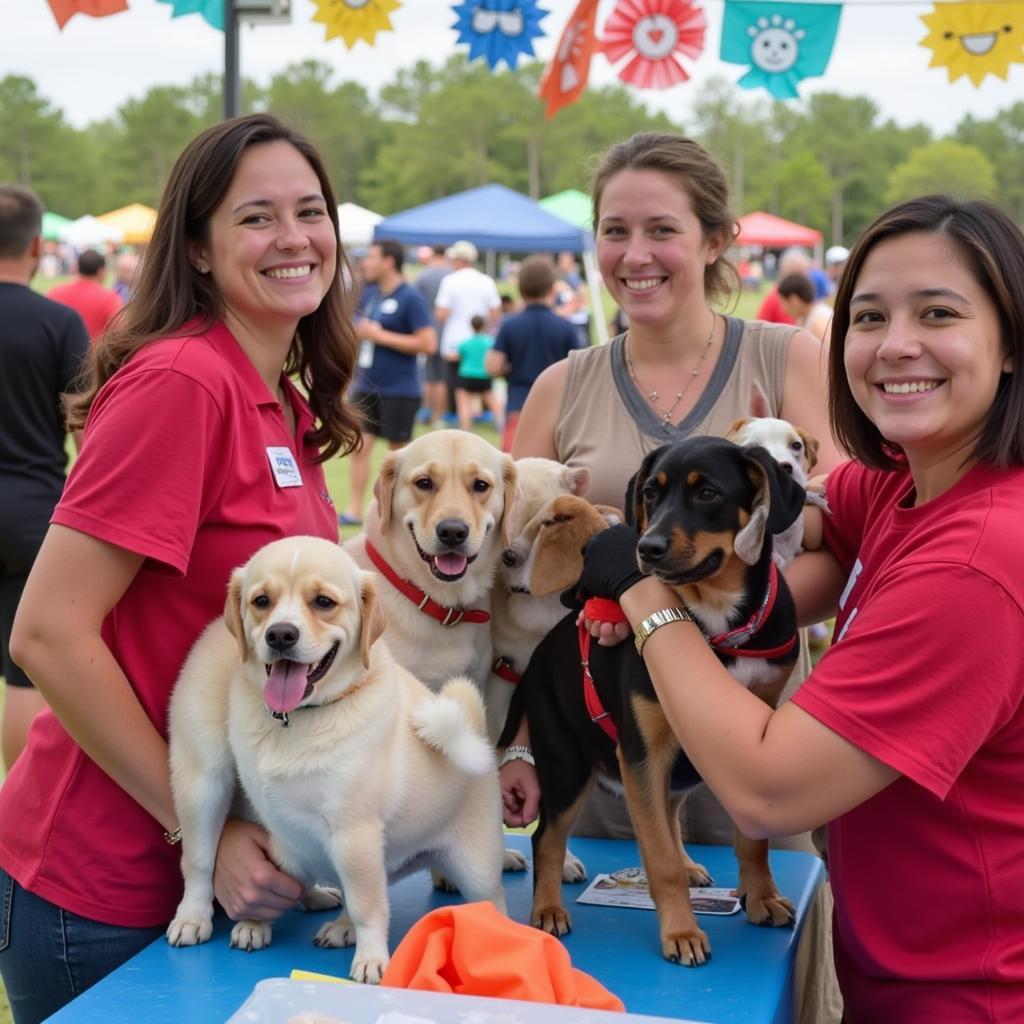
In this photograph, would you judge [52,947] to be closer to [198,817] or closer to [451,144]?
[198,817]

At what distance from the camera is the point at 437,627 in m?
2.85

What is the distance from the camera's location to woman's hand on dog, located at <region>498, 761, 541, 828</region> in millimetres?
2654

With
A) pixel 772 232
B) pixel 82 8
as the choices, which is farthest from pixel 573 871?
pixel 772 232

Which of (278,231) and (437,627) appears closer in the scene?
(278,231)

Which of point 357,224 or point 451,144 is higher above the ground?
point 451,144

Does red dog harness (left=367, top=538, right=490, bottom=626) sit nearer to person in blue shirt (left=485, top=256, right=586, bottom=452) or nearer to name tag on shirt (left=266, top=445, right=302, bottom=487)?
name tag on shirt (left=266, top=445, right=302, bottom=487)

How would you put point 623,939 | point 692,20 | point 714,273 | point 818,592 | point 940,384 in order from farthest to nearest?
point 692,20, point 714,273, point 818,592, point 623,939, point 940,384

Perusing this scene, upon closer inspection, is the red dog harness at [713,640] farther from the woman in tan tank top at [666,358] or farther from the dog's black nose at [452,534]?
the woman in tan tank top at [666,358]

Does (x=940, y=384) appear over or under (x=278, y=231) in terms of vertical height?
under

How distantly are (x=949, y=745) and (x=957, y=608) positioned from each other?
0.22 meters

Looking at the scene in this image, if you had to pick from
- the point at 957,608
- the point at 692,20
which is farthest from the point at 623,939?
the point at 692,20

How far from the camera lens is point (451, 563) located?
2.87 m

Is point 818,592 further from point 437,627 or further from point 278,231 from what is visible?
point 278,231

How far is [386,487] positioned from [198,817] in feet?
3.79
